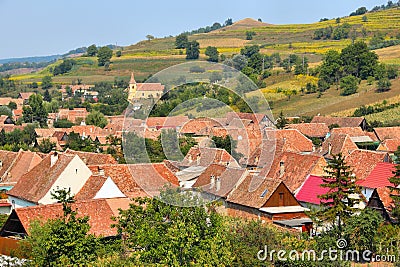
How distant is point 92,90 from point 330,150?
79.3 meters

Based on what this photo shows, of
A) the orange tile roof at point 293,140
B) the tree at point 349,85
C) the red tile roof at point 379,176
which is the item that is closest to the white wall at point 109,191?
the red tile roof at point 379,176

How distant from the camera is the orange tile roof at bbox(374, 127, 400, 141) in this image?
5297cm

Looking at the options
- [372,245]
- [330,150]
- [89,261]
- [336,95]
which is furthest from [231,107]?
[336,95]

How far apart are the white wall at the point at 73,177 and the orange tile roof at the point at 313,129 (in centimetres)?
2853

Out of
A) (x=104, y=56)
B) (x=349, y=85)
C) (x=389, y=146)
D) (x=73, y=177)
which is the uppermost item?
(x=73, y=177)

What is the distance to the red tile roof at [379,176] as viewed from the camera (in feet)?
95.2

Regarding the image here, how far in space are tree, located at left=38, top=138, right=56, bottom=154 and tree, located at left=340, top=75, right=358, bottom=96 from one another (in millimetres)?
35556

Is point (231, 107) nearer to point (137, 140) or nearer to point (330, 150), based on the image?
point (137, 140)

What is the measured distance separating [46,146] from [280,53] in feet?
214

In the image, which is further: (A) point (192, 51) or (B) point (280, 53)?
(A) point (192, 51)

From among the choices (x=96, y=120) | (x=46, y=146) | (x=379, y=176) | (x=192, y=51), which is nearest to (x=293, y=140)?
(x=379, y=176)

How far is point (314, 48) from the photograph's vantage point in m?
119

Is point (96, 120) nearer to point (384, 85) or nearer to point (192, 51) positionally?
point (384, 85)

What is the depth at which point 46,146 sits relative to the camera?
181ft
